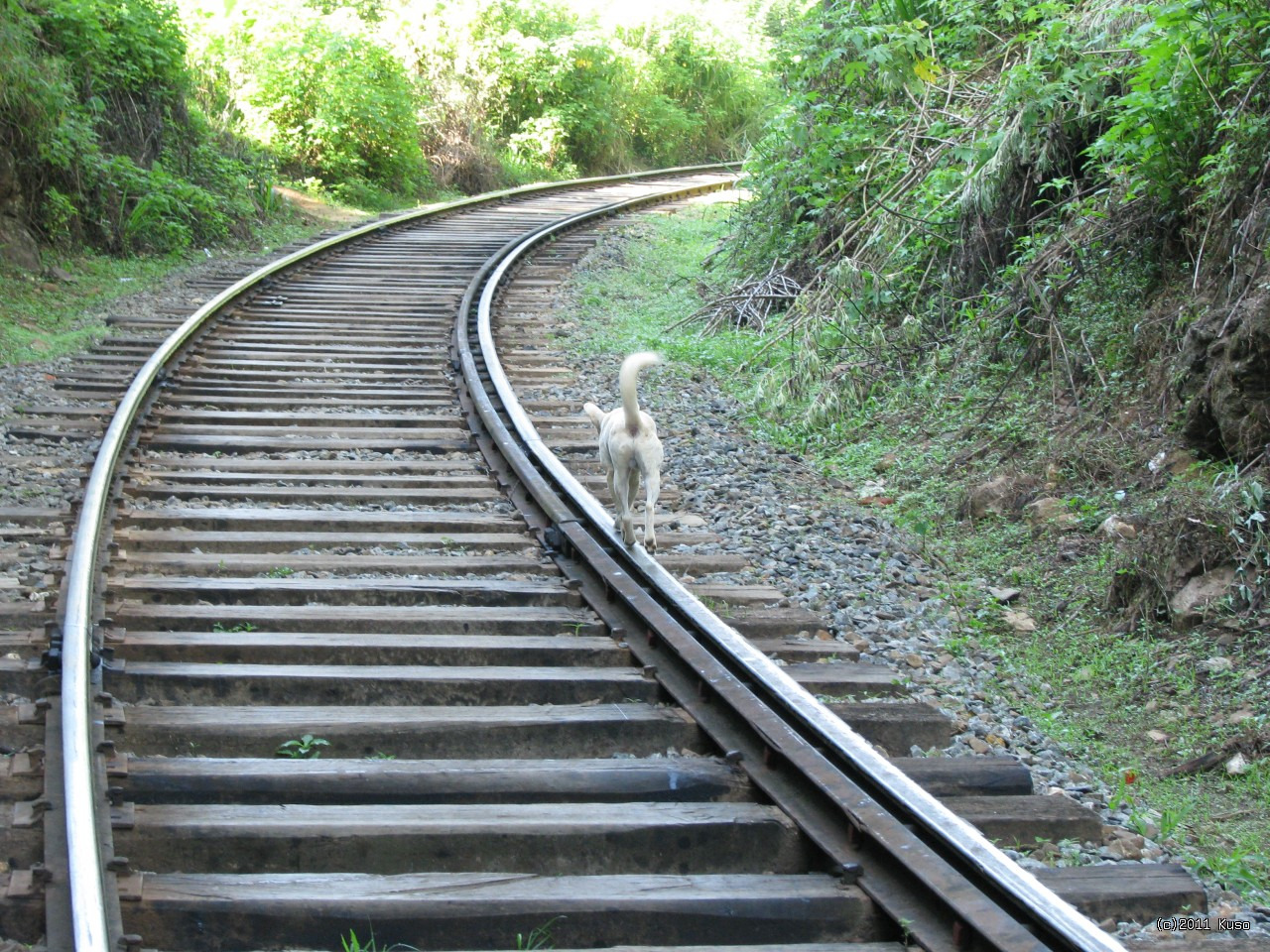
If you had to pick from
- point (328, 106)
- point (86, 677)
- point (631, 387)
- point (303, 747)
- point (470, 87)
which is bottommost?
point (303, 747)

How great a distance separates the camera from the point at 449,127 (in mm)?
24719

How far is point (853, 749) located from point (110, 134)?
1427 cm

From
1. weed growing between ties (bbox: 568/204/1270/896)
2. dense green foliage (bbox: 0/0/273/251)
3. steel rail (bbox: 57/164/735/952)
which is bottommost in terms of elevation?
weed growing between ties (bbox: 568/204/1270/896)

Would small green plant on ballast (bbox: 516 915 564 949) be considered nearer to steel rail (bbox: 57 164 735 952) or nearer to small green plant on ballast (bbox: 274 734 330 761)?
steel rail (bbox: 57 164 735 952)

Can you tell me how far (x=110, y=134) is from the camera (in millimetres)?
15039

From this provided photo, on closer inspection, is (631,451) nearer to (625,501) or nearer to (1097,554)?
(625,501)

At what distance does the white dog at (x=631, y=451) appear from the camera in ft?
16.6

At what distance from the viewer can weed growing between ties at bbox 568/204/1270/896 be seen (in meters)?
4.17

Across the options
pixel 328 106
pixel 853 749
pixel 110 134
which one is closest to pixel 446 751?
pixel 853 749

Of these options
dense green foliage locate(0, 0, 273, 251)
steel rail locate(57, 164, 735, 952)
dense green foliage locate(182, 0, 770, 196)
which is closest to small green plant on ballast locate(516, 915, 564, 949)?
steel rail locate(57, 164, 735, 952)

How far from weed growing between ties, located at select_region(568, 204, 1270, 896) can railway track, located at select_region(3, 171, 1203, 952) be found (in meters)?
0.78

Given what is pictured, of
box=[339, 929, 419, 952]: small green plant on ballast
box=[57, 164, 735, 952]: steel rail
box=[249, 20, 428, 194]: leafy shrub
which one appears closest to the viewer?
box=[57, 164, 735, 952]: steel rail

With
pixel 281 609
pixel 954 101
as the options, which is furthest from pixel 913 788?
pixel 954 101

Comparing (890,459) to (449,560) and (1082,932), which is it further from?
(1082,932)
